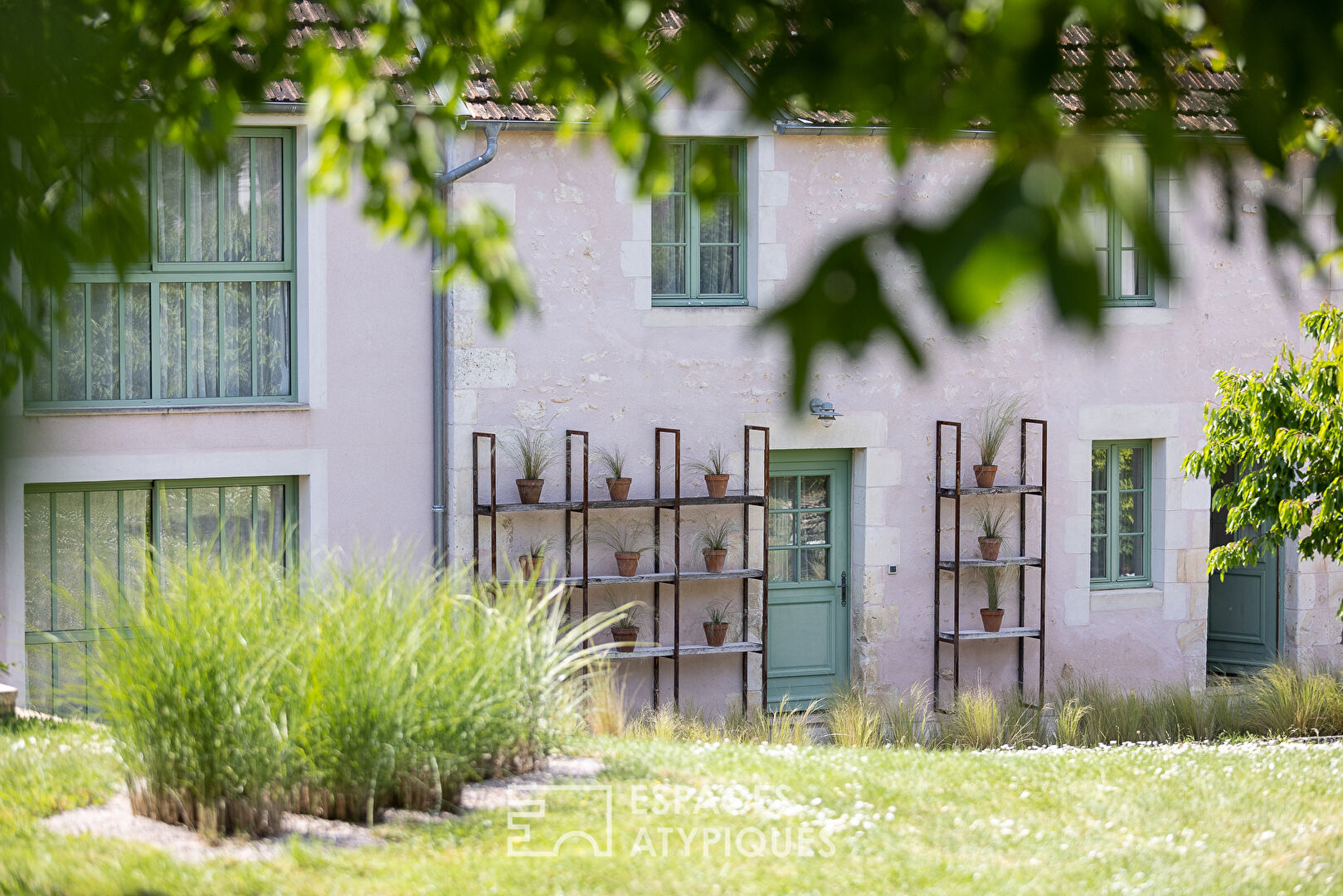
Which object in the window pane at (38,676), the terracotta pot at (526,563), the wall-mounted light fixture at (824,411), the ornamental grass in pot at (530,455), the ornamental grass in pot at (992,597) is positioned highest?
the wall-mounted light fixture at (824,411)

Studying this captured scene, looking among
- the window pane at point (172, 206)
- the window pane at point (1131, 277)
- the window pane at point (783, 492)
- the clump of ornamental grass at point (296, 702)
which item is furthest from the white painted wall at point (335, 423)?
the window pane at point (1131, 277)

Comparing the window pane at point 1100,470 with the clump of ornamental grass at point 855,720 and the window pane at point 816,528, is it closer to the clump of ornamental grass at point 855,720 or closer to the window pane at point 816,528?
the window pane at point 816,528

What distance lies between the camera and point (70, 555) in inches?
391

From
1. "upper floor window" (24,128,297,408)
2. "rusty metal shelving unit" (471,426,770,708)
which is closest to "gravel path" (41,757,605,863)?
"rusty metal shelving unit" (471,426,770,708)

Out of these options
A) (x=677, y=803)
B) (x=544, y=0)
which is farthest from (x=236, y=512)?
(x=544, y=0)

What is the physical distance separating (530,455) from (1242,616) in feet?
22.5

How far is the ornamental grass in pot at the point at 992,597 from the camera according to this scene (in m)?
11.7

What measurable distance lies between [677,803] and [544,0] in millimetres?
3795

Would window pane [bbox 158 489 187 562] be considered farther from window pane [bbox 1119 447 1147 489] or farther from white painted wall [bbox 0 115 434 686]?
window pane [bbox 1119 447 1147 489]

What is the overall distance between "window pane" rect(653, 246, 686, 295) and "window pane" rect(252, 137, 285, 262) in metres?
2.73

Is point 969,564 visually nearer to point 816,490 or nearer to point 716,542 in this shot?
point 816,490

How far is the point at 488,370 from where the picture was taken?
1053cm

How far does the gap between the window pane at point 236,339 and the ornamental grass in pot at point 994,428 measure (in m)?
5.51

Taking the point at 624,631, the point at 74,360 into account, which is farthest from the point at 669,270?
the point at 74,360
